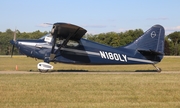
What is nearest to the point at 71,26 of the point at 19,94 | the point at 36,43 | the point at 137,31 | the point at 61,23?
the point at 61,23

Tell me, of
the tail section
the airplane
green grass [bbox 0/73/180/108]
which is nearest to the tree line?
the airplane

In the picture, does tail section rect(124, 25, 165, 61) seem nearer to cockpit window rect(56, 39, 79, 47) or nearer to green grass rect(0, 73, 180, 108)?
cockpit window rect(56, 39, 79, 47)

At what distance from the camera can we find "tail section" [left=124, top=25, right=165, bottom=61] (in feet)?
62.6

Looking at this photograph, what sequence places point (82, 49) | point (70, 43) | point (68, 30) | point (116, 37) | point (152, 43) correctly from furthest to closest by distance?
point (116, 37) < point (152, 43) < point (82, 49) < point (70, 43) < point (68, 30)

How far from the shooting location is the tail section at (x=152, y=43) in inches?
752

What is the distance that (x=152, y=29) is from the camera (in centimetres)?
1939

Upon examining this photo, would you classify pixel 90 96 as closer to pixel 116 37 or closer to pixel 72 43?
pixel 72 43

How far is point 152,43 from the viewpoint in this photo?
19172 mm

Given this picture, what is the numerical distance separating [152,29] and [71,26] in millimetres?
5474

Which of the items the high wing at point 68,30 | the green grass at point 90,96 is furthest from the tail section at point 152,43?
the green grass at point 90,96

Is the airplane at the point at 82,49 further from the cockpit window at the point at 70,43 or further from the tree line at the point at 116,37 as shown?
the tree line at the point at 116,37

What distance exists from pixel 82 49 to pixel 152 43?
430 cm

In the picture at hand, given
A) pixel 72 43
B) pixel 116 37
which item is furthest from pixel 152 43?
pixel 116 37

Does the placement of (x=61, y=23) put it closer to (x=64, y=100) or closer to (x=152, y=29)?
(x=152, y=29)
